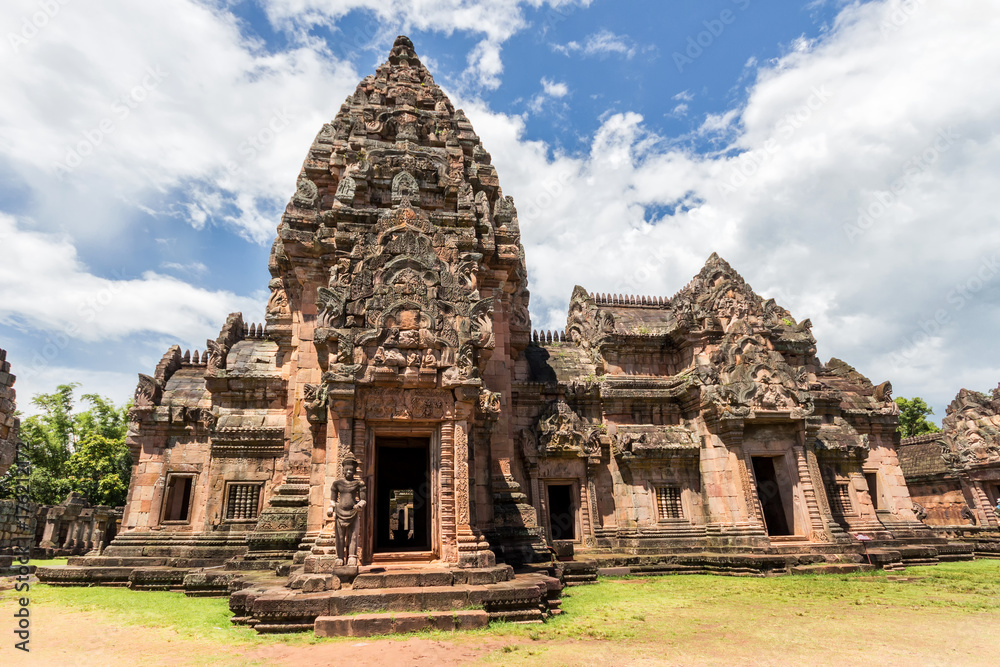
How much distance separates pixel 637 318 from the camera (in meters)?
20.4

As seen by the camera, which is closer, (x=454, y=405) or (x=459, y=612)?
(x=459, y=612)

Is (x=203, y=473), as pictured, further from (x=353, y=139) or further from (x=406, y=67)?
(x=406, y=67)

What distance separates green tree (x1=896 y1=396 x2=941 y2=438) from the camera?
4356 centimetres

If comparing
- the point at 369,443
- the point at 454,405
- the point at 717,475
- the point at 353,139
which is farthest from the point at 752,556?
the point at 353,139

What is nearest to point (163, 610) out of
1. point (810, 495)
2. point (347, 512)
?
point (347, 512)

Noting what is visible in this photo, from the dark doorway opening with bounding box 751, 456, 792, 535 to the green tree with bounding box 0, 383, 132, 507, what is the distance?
32901 millimetres

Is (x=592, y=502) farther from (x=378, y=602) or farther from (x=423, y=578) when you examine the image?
(x=378, y=602)

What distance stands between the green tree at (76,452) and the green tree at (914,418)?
56.3 meters

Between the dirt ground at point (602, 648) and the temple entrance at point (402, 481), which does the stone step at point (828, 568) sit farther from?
the temple entrance at point (402, 481)

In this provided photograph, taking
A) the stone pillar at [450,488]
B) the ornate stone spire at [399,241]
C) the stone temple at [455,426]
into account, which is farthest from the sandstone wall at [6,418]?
the stone pillar at [450,488]

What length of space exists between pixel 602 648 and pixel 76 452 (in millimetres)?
36300

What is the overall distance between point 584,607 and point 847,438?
14.5m

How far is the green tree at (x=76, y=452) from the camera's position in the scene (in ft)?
98.5

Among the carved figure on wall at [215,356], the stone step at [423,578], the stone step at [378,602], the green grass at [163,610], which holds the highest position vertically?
the carved figure on wall at [215,356]
